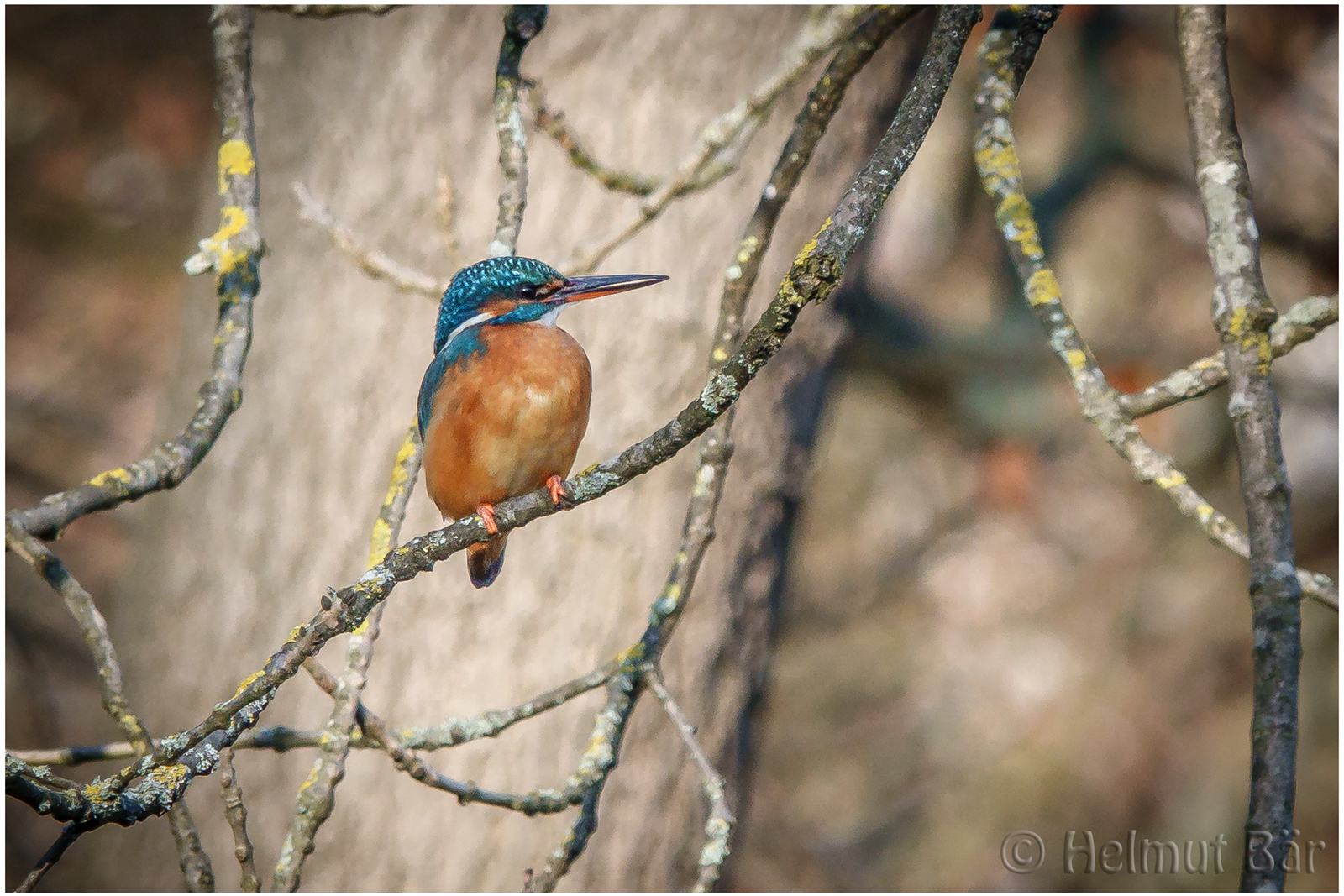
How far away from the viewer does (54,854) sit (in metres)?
1.29

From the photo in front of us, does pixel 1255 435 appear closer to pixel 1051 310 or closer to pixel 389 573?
pixel 1051 310

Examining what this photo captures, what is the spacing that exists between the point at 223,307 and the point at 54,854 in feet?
3.57

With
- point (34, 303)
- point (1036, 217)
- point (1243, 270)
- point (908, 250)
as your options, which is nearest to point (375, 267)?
point (1243, 270)

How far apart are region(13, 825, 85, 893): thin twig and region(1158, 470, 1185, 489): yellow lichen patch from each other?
152cm

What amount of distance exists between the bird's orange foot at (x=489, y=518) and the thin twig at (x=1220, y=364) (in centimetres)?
99

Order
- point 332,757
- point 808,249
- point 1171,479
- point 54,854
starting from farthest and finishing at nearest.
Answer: point 332,757, point 1171,479, point 54,854, point 808,249

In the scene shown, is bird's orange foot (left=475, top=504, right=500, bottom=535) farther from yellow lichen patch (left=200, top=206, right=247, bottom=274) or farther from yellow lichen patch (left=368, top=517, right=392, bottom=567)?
yellow lichen patch (left=200, top=206, right=247, bottom=274)

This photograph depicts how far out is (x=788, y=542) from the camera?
310 cm

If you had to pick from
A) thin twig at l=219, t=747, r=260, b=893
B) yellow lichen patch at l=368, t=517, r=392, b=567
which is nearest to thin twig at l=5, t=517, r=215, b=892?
thin twig at l=219, t=747, r=260, b=893

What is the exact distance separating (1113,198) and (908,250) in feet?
3.26

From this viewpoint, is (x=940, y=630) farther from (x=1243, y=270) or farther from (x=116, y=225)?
(x=116, y=225)

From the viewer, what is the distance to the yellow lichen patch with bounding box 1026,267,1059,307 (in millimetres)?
1778

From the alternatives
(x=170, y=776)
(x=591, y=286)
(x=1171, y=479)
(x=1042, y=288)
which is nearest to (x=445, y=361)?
(x=591, y=286)

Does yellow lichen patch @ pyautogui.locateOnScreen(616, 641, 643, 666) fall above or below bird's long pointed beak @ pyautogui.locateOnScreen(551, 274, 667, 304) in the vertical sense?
below
